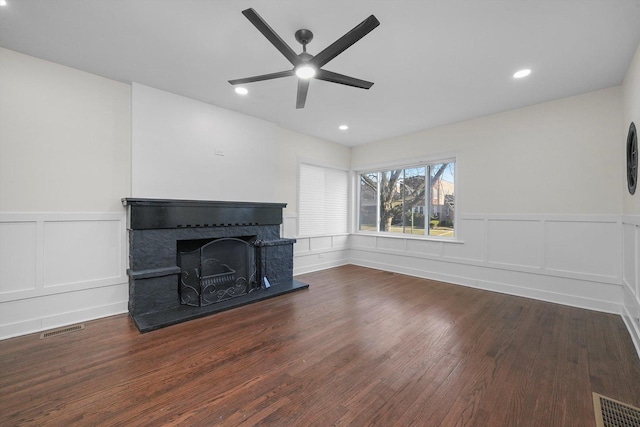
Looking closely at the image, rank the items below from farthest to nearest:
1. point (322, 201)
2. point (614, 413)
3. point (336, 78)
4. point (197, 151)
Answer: point (322, 201)
point (197, 151)
point (336, 78)
point (614, 413)

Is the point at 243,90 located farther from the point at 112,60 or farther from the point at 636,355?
the point at 636,355

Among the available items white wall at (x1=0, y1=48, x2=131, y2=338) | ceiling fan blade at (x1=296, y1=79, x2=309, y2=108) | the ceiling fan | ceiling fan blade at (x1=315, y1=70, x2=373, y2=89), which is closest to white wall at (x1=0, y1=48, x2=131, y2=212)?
white wall at (x1=0, y1=48, x2=131, y2=338)

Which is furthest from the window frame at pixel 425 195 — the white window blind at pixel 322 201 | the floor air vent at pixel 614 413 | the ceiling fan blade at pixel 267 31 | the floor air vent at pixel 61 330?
the floor air vent at pixel 61 330

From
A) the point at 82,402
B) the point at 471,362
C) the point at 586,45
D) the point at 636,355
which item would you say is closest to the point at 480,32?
the point at 586,45

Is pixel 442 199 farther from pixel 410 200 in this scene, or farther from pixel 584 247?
pixel 584 247

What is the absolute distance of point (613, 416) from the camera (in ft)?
5.20

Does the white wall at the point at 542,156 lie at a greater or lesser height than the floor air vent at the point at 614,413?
greater

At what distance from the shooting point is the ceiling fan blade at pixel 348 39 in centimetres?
169

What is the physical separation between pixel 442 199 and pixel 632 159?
2344mm

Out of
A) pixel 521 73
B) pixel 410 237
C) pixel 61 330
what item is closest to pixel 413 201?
pixel 410 237

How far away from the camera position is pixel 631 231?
2.71 metres

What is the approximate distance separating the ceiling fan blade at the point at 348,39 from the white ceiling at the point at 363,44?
0.31 meters

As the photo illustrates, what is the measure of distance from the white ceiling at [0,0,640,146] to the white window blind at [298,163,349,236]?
1.89 metres

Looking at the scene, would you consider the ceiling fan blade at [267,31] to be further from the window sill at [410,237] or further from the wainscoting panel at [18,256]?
the window sill at [410,237]
